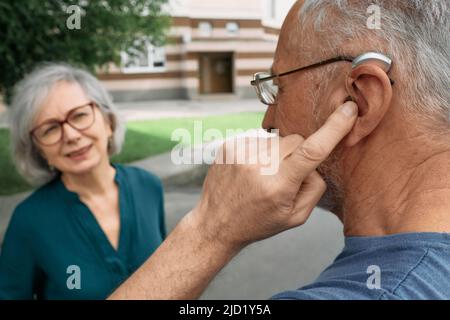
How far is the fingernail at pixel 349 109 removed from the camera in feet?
3.86

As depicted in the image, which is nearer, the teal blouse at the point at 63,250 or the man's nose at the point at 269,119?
the man's nose at the point at 269,119

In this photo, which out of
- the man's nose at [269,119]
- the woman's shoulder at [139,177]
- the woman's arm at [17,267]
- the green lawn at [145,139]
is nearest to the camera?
the man's nose at [269,119]

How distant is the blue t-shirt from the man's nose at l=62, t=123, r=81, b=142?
1.62 metres

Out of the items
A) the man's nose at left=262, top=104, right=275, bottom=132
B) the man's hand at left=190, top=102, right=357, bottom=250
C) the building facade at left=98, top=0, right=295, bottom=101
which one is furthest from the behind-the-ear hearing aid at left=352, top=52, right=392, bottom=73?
the building facade at left=98, top=0, right=295, bottom=101

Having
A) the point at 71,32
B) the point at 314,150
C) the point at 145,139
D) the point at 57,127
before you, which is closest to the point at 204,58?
the point at 145,139

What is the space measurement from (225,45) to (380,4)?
75.3 ft

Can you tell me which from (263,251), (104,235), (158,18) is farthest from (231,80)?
(104,235)

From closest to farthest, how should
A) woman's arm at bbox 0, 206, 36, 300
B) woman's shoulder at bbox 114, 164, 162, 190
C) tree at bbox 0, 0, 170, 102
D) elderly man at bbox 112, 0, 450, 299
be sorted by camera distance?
elderly man at bbox 112, 0, 450, 299 → woman's arm at bbox 0, 206, 36, 300 → woman's shoulder at bbox 114, 164, 162, 190 → tree at bbox 0, 0, 170, 102

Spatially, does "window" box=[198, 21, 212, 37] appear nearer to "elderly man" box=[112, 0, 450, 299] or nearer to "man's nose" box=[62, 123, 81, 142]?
"man's nose" box=[62, 123, 81, 142]

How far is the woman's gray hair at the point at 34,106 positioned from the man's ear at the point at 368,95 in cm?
164

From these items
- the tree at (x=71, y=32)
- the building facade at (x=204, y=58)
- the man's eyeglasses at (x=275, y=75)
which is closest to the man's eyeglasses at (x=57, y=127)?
the man's eyeglasses at (x=275, y=75)

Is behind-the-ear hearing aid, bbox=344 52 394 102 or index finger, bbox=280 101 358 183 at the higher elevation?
behind-the-ear hearing aid, bbox=344 52 394 102

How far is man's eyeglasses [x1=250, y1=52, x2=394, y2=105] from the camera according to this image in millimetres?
1143

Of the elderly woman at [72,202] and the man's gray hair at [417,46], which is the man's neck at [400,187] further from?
the elderly woman at [72,202]
